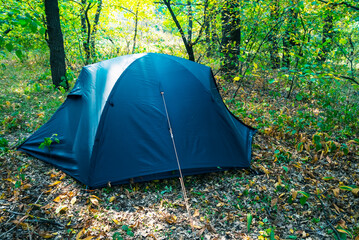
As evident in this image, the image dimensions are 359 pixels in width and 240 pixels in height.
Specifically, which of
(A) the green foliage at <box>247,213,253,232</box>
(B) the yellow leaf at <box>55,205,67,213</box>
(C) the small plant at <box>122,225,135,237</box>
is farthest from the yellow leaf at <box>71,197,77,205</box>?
(A) the green foliage at <box>247,213,253,232</box>

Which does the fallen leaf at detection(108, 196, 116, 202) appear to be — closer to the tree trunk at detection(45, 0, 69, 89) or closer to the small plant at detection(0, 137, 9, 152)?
the small plant at detection(0, 137, 9, 152)

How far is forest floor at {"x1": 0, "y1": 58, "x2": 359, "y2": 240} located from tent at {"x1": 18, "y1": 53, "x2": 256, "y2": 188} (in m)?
0.23

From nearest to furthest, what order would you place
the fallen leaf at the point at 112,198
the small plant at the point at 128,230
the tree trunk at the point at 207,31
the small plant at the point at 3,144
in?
the small plant at the point at 128,230 < the small plant at the point at 3,144 < the fallen leaf at the point at 112,198 < the tree trunk at the point at 207,31

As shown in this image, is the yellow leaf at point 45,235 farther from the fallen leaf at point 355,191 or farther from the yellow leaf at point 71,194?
the fallen leaf at point 355,191

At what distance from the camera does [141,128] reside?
382 centimetres

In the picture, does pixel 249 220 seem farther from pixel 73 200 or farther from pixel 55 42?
pixel 55 42

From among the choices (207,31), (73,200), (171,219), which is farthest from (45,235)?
(207,31)

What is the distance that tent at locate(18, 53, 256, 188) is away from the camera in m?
3.64

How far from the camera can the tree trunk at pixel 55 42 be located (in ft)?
21.0

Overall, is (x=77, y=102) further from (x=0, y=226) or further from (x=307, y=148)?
(x=307, y=148)

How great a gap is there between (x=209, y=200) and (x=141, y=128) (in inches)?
64.4

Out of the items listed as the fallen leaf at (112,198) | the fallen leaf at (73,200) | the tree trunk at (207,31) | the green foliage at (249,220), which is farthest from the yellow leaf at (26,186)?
the tree trunk at (207,31)

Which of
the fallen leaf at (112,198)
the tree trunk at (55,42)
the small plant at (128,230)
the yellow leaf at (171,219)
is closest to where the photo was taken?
the small plant at (128,230)

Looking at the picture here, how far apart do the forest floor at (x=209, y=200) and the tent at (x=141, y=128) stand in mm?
229
